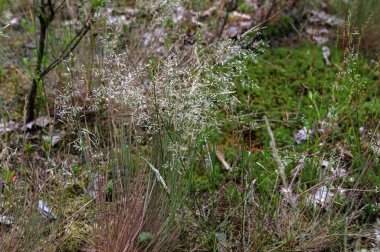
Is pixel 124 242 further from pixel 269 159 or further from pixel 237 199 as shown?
pixel 269 159

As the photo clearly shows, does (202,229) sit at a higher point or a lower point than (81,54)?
lower

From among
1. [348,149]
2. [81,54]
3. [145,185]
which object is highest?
[81,54]

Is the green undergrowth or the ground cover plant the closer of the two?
the ground cover plant

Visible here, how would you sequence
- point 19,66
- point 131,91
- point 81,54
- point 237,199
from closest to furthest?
point 131,91 < point 237,199 < point 81,54 < point 19,66

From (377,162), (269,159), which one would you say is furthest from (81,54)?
(377,162)

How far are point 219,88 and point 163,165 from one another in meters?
0.39

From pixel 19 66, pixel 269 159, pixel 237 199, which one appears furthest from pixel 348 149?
pixel 19 66

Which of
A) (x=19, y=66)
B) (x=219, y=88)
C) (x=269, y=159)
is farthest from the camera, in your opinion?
(x=19, y=66)

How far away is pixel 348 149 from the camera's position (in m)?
2.97

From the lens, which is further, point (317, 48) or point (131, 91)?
point (317, 48)

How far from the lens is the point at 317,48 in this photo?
424 centimetres

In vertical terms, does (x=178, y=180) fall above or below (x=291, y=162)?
above

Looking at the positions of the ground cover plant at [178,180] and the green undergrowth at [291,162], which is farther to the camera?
the green undergrowth at [291,162]

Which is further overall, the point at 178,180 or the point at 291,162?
the point at 291,162
